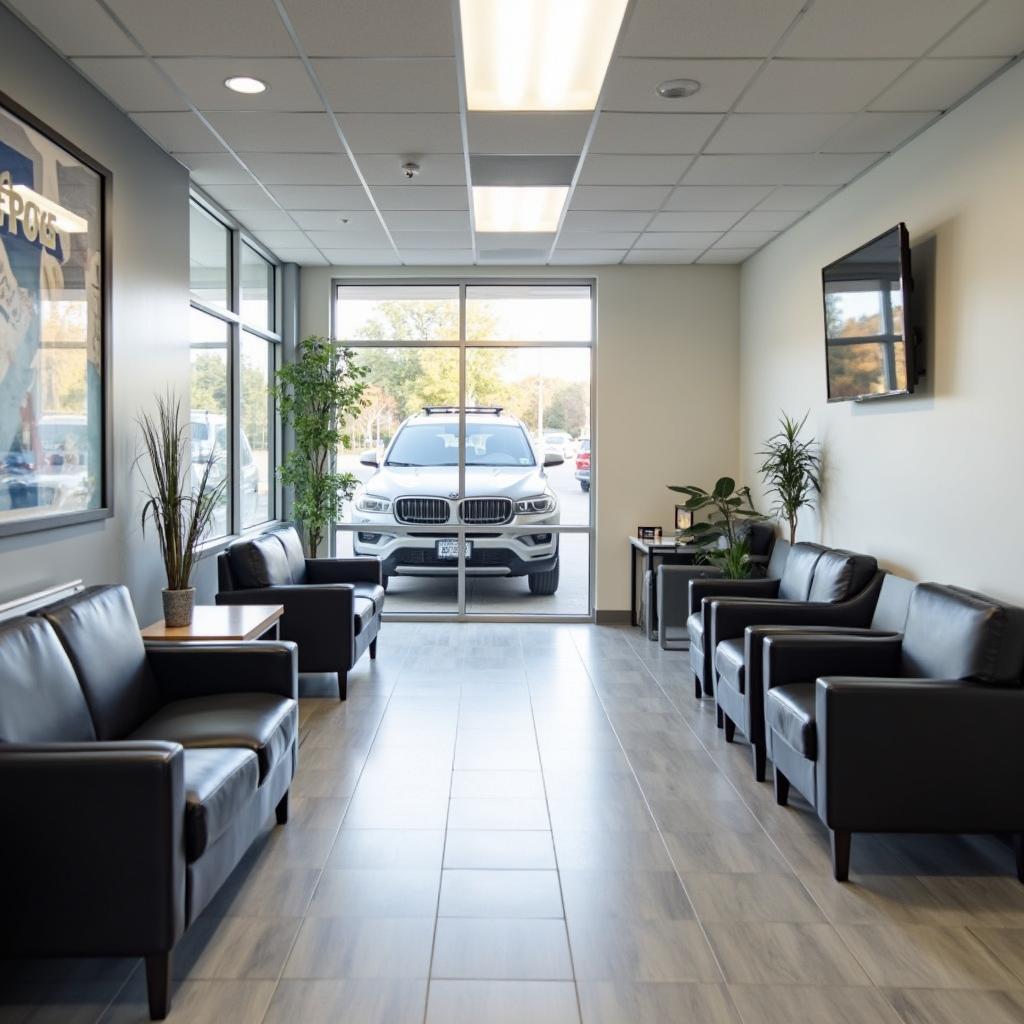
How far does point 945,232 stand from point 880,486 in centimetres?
129

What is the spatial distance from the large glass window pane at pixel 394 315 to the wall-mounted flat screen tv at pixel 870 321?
345 centimetres

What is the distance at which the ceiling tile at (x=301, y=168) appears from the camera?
4.70m

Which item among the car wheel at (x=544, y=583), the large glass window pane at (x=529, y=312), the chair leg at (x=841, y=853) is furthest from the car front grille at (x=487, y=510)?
the chair leg at (x=841, y=853)

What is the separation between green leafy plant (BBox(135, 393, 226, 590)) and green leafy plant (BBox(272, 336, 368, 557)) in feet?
6.52

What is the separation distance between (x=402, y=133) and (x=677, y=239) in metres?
2.75

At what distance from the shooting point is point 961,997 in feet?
7.47

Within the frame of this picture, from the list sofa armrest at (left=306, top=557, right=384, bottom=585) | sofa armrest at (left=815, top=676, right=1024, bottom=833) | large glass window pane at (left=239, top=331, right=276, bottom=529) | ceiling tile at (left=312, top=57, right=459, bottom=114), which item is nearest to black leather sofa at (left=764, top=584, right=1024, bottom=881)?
sofa armrest at (left=815, top=676, right=1024, bottom=833)

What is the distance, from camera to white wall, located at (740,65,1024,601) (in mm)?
3537

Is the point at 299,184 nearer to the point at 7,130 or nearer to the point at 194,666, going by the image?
the point at 7,130

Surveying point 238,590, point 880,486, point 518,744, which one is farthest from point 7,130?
point 880,486

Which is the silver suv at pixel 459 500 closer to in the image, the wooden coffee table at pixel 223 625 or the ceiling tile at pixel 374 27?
the wooden coffee table at pixel 223 625

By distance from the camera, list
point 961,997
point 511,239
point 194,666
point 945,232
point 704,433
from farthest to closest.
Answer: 1. point 704,433
2. point 511,239
3. point 945,232
4. point 194,666
5. point 961,997

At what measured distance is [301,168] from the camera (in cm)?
489

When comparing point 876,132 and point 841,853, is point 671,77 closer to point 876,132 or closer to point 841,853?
point 876,132
